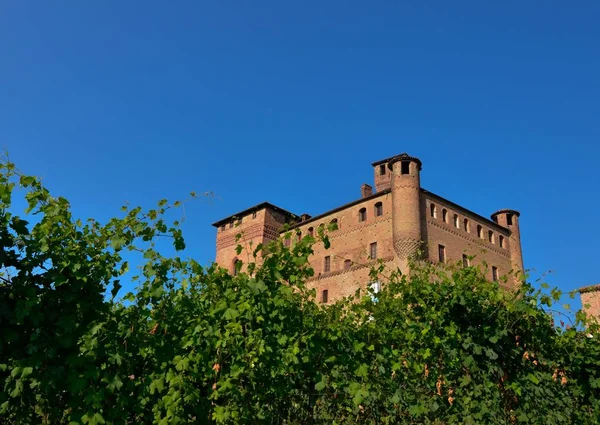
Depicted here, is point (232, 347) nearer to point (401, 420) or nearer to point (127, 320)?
point (127, 320)

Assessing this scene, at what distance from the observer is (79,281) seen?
3104 mm

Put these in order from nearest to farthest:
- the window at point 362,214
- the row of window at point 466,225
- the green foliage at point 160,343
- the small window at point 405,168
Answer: the green foliage at point 160,343 → the small window at point 405,168 → the row of window at point 466,225 → the window at point 362,214

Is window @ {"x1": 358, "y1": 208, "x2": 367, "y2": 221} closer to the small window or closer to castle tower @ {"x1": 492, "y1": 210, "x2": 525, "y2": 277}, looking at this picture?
the small window

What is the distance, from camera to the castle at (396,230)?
25.5 meters

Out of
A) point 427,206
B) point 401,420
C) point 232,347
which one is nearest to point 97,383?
point 232,347

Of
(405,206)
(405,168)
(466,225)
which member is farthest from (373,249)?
(466,225)

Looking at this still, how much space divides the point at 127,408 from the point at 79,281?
862 millimetres

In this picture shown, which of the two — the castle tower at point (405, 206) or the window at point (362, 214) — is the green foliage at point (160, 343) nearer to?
the castle tower at point (405, 206)

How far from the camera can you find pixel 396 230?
25.1 meters

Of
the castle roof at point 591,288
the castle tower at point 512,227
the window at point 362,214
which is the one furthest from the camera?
the castle tower at point 512,227

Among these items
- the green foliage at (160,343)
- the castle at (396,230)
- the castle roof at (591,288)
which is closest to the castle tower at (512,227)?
the castle at (396,230)

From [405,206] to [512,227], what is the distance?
10074 millimetres

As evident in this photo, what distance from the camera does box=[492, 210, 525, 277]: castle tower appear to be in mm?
30688

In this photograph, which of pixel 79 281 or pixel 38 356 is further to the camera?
pixel 79 281
